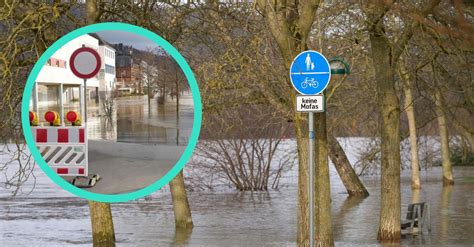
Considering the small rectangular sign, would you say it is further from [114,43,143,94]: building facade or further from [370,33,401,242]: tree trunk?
[370,33,401,242]: tree trunk

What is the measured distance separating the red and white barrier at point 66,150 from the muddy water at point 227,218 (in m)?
11.6

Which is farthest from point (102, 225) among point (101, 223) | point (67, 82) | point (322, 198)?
point (67, 82)

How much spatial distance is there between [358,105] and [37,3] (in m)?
20.5

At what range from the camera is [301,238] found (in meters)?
18.0

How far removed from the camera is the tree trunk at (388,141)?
2191cm

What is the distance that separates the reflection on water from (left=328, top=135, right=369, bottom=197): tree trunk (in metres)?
30.6

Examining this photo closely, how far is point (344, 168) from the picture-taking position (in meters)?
40.9

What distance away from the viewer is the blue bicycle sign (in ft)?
49.8

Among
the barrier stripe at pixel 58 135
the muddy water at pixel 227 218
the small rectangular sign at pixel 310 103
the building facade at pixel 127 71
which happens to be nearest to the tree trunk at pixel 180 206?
the muddy water at pixel 227 218

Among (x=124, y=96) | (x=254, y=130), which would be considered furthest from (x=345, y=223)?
(x=124, y=96)

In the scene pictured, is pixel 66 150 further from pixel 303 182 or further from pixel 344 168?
pixel 344 168

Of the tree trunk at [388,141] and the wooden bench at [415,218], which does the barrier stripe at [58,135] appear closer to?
the tree trunk at [388,141]

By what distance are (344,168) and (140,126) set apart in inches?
1267

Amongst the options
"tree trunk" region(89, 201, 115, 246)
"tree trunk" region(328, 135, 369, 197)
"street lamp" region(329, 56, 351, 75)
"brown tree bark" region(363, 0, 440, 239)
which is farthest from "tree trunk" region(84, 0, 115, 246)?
"tree trunk" region(328, 135, 369, 197)
